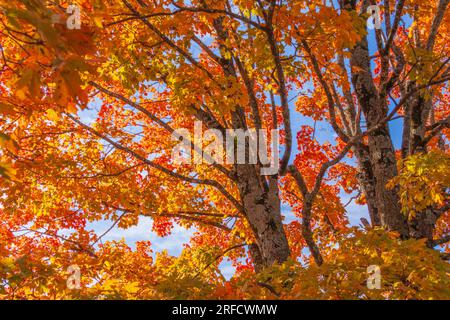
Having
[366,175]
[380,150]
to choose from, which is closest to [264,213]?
[380,150]

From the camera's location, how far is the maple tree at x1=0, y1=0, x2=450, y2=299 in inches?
126

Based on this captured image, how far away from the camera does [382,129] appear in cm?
779

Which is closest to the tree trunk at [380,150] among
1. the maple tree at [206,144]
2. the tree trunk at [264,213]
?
the maple tree at [206,144]

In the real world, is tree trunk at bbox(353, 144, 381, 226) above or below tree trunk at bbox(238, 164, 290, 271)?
above

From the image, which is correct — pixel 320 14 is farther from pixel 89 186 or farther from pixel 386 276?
pixel 89 186

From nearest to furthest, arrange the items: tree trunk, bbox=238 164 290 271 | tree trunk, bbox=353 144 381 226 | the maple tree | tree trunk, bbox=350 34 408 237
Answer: the maple tree → tree trunk, bbox=238 164 290 271 → tree trunk, bbox=350 34 408 237 → tree trunk, bbox=353 144 381 226

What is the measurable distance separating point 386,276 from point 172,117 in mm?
8156

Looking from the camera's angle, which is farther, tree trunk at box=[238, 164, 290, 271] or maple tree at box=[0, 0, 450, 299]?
tree trunk at box=[238, 164, 290, 271]

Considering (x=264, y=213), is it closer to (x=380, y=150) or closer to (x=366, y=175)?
(x=380, y=150)

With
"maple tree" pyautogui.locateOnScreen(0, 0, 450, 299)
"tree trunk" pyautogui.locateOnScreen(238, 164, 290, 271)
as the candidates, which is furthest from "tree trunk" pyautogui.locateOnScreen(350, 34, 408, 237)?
"tree trunk" pyautogui.locateOnScreen(238, 164, 290, 271)

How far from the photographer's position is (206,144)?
949 cm

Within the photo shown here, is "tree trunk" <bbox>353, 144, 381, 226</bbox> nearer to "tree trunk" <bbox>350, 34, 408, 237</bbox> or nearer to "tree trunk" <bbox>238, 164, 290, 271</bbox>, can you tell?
"tree trunk" <bbox>350, 34, 408, 237</bbox>

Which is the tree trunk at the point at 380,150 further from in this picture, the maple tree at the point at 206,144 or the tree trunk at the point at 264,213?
the tree trunk at the point at 264,213
